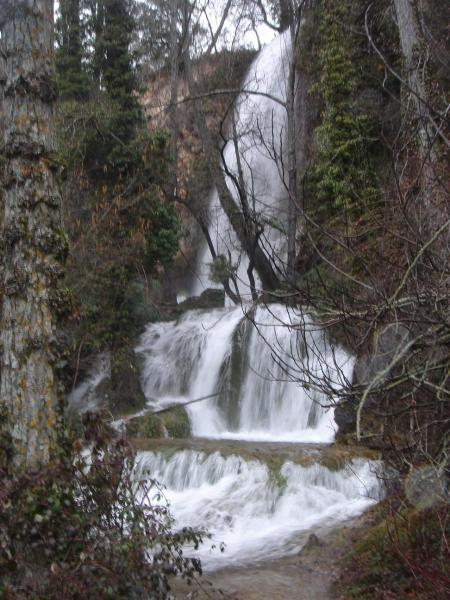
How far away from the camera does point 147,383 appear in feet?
55.8

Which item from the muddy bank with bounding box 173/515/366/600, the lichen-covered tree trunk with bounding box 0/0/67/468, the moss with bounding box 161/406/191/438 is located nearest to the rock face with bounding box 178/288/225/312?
the moss with bounding box 161/406/191/438

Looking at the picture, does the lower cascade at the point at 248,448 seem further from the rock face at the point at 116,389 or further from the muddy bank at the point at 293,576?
the rock face at the point at 116,389

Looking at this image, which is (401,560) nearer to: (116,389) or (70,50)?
(116,389)

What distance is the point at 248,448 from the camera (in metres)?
11.6

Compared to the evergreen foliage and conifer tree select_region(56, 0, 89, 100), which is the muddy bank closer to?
the evergreen foliage

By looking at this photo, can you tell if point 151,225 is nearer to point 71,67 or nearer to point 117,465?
point 71,67

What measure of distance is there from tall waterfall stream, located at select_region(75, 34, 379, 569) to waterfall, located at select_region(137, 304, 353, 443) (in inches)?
1.1

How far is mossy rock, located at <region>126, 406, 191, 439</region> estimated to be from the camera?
13.6 meters

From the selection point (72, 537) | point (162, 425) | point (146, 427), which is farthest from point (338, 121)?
point (72, 537)

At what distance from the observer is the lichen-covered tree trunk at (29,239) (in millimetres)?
5016

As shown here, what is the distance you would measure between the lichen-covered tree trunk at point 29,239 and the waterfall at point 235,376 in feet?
23.9

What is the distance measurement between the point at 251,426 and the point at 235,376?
1457 millimetres

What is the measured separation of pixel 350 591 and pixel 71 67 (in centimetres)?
1575

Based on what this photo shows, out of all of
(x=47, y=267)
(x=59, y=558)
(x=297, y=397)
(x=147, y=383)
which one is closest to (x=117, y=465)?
(x=59, y=558)
